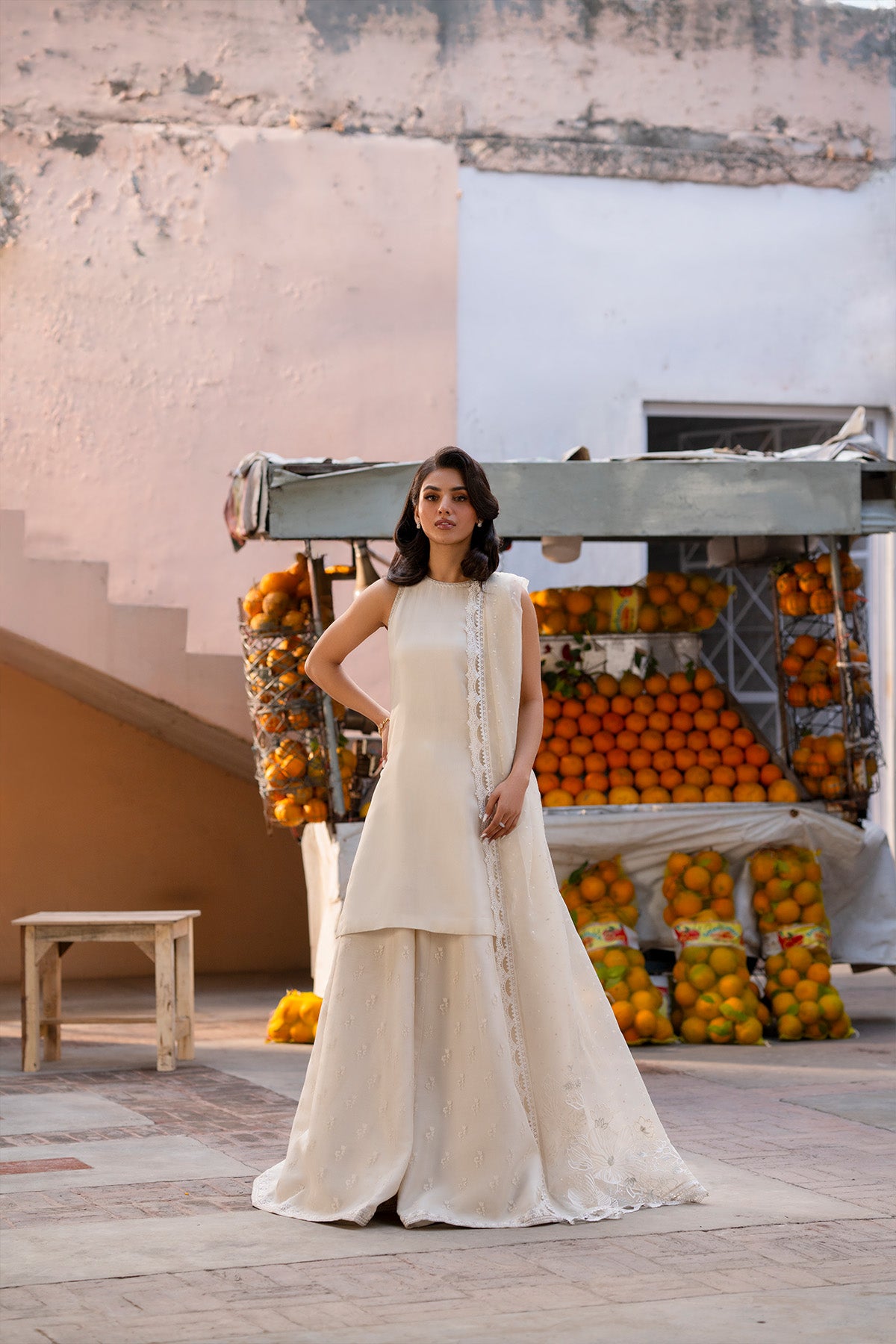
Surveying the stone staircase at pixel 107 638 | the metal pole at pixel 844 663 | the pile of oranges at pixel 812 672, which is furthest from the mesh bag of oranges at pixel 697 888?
the stone staircase at pixel 107 638

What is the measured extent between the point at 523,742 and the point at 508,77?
6691 millimetres

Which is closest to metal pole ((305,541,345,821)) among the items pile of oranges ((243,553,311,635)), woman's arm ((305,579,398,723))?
pile of oranges ((243,553,311,635))

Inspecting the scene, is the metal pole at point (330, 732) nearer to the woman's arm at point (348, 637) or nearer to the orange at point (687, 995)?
the orange at point (687, 995)

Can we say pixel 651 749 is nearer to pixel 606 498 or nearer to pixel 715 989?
pixel 715 989

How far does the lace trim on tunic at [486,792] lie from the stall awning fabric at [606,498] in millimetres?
2866

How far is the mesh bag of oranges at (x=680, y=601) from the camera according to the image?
26.4 ft

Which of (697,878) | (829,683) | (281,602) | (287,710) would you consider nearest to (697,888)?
(697,878)

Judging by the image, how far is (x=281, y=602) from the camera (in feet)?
25.2

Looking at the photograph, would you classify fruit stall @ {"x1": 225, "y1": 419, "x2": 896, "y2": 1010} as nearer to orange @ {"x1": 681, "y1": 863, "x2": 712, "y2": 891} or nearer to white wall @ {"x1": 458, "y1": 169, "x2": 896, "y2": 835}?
orange @ {"x1": 681, "y1": 863, "x2": 712, "y2": 891}

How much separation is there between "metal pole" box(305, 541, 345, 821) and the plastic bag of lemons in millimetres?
829

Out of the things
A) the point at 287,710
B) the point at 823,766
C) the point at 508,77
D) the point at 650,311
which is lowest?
the point at 823,766

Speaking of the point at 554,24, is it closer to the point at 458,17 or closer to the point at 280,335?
the point at 458,17

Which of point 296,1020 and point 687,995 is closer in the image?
point 687,995

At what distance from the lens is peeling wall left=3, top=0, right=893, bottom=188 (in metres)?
9.45
